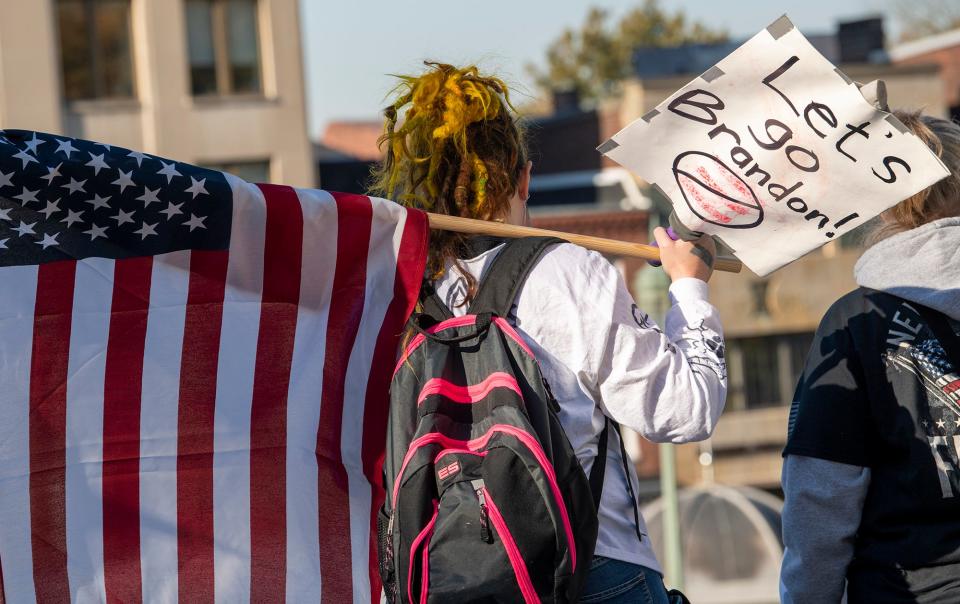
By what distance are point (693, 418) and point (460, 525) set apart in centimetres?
54

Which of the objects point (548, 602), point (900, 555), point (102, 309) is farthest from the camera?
point (102, 309)

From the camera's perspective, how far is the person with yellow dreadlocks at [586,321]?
274 cm

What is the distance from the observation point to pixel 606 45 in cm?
4794

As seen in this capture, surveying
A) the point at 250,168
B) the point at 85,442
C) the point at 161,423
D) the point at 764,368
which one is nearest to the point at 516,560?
the point at 161,423

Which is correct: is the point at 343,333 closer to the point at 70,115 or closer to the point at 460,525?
the point at 460,525

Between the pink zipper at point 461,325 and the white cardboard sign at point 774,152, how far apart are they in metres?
0.57

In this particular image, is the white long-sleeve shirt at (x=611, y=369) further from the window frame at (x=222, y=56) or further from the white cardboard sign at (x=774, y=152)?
the window frame at (x=222, y=56)

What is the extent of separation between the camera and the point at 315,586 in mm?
3252

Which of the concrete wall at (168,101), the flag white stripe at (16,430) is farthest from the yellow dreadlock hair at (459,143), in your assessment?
the concrete wall at (168,101)

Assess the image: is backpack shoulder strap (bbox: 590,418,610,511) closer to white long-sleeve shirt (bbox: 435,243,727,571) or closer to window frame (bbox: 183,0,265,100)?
white long-sleeve shirt (bbox: 435,243,727,571)

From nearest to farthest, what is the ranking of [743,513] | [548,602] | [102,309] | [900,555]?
[548,602] < [900,555] < [102,309] < [743,513]

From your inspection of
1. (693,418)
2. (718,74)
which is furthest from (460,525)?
(718,74)

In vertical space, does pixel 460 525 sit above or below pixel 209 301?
below

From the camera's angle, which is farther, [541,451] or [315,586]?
[315,586]
